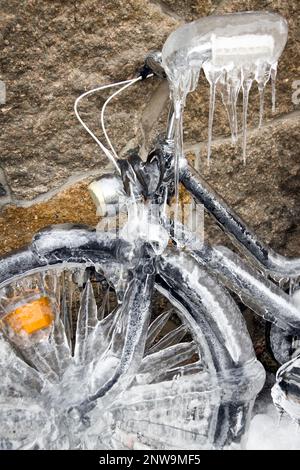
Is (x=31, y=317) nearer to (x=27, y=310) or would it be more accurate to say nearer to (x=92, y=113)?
(x=27, y=310)

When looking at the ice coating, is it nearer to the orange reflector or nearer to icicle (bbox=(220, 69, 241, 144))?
icicle (bbox=(220, 69, 241, 144))

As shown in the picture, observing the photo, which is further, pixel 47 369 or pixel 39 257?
pixel 47 369

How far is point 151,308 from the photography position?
171 cm

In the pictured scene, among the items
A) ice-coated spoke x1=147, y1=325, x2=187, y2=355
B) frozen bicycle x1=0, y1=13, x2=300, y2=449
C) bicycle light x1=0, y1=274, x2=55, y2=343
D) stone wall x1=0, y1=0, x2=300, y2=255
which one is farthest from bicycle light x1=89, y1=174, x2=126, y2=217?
ice-coated spoke x1=147, y1=325, x2=187, y2=355

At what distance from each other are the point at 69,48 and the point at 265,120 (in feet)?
2.40

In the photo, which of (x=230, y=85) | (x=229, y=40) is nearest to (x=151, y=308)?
(x=230, y=85)

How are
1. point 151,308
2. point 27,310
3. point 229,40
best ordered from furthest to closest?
1. point 27,310
2. point 151,308
3. point 229,40

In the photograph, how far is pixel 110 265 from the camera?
5.53ft

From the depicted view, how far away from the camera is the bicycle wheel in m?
1.68

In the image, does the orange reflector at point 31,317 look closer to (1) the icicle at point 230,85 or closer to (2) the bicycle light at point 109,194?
(2) the bicycle light at point 109,194

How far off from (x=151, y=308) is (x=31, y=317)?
1.21 ft
